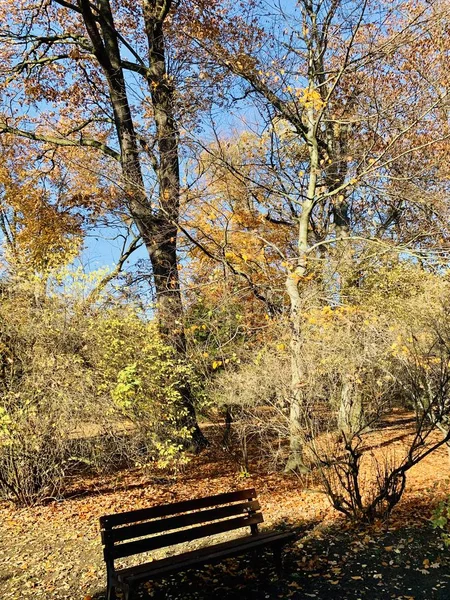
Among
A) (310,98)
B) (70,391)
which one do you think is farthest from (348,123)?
(70,391)

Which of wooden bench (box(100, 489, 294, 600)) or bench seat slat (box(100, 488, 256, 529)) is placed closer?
wooden bench (box(100, 489, 294, 600))

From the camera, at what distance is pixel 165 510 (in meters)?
4.14

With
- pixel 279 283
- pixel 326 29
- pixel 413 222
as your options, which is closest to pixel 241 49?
pixel 326 29

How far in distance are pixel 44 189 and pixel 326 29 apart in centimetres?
941

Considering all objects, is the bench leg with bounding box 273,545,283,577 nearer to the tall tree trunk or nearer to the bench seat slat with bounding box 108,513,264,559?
the bench seat slat with bounding box 108,513,264,559

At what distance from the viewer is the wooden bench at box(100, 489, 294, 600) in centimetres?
356

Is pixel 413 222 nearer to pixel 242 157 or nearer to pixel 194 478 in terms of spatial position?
pixel 242 157

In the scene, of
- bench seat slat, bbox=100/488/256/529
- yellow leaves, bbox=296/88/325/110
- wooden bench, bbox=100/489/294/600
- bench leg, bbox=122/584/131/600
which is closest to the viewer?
bench leg, bbox=122/584/131/600

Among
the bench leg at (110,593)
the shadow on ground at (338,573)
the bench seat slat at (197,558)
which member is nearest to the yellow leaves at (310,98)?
the shadow on ground at (338,573)

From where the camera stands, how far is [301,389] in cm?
689

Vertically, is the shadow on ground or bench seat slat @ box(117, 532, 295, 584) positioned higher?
bench seat slat @ box(117, 532, 295, 584)

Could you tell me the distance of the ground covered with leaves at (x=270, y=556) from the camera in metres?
3.97

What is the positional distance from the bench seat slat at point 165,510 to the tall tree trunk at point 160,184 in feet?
11.4

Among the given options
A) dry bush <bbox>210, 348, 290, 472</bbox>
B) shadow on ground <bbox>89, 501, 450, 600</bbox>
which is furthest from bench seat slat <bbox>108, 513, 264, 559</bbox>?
dry bush <bbox>210, 348, 290, 472</bbox>
